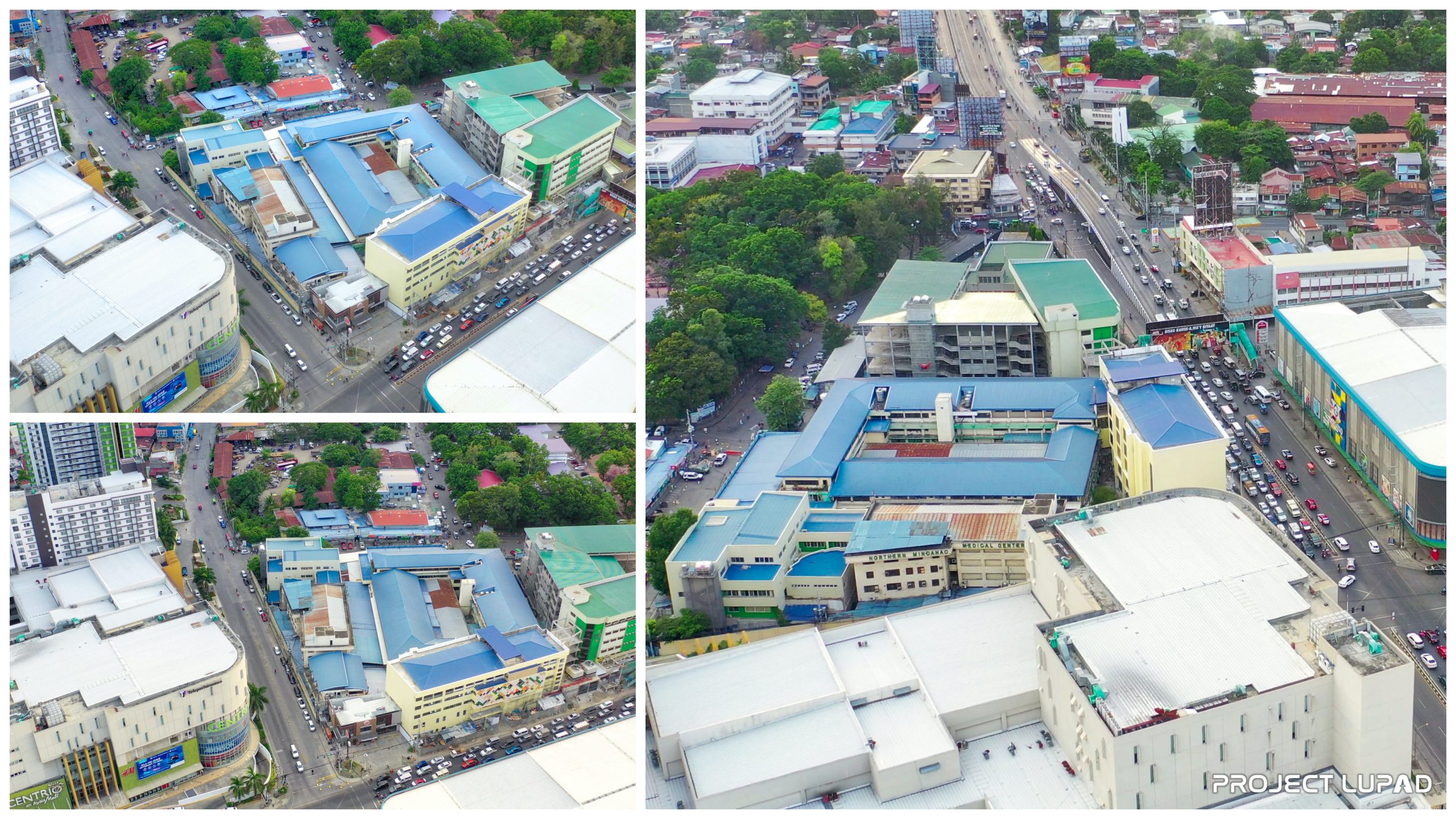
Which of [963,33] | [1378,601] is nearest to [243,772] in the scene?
[1378,601]

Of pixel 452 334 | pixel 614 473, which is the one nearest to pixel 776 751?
pixel 452 334

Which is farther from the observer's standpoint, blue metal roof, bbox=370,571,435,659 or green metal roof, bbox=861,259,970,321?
green metal roof, bbox=861,259,970,321

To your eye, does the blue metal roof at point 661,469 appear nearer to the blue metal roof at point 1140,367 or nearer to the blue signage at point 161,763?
the blue metal roof at point 1140,367

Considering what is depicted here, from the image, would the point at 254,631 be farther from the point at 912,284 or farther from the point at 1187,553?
the point at 912,284

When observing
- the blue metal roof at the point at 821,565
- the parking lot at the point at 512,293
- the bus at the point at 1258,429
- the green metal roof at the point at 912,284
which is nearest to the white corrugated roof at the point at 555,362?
the parking lot at the point at 512,293

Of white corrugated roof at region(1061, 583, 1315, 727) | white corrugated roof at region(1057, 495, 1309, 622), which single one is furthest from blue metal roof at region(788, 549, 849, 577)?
white corrugated roof at region(1061, 583, 1315, 727)

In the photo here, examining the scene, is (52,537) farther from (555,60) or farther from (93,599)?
(555,60)

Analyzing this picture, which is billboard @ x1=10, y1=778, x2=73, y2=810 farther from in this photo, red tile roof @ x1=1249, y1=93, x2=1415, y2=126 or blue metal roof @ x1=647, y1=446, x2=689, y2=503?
red tile roof @ x1=1249, y1=93, x2=1415, y2=126
